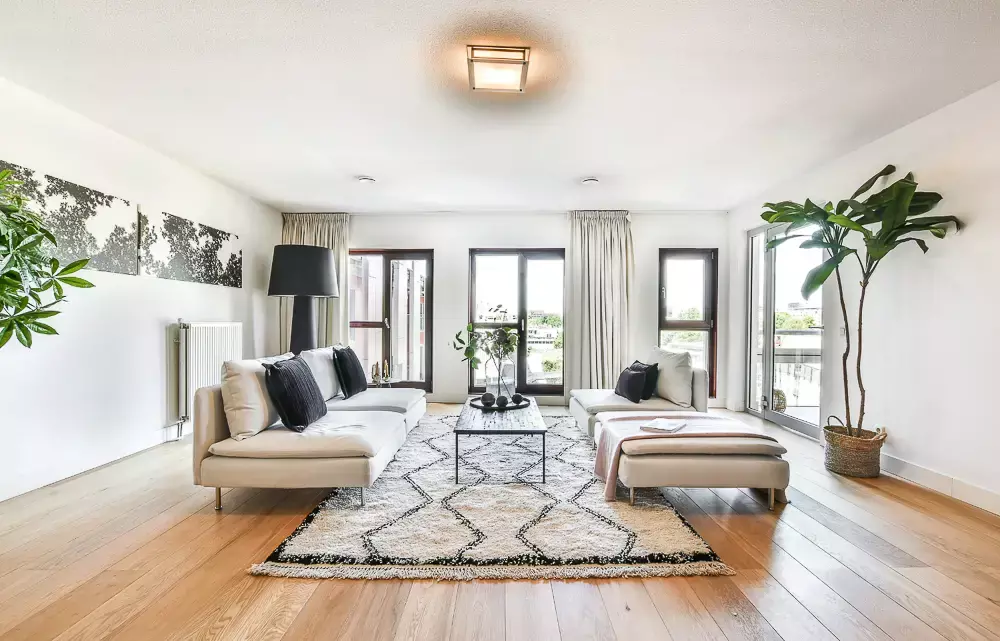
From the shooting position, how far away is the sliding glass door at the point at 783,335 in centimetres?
402

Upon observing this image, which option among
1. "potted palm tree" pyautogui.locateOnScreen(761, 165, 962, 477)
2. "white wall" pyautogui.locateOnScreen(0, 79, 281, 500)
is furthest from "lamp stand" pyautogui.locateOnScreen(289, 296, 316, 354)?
"potted palm tree" pyautogui.locateOnScreen(761, 165, 962, 477)

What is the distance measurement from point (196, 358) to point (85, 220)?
1.31 m

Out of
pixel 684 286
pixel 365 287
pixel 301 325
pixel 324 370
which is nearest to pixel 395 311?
pixel 365 287

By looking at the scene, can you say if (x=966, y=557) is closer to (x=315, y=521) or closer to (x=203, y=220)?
(x=315, y=521)

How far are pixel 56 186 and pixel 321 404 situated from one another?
210cm

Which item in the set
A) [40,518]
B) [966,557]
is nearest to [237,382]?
[40,518]

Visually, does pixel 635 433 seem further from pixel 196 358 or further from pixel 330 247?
pixel 330 247

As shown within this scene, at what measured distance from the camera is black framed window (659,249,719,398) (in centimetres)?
549

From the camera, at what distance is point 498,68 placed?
2.25 meters

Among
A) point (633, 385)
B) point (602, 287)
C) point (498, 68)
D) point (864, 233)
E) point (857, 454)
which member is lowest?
point (857, 454)

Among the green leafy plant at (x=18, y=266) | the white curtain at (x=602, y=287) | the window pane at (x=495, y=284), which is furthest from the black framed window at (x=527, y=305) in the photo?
the green leafy plant at (x=18, y=266)

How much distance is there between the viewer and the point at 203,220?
4.21m

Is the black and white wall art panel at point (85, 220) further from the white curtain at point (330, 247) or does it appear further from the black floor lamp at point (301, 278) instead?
the white curtain at point (330, 247)

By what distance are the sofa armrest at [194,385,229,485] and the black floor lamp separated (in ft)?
6.89
